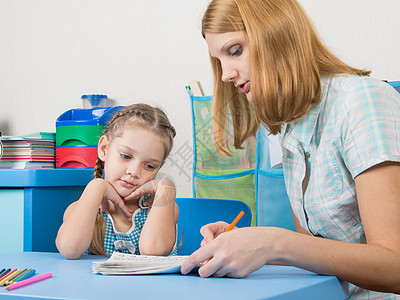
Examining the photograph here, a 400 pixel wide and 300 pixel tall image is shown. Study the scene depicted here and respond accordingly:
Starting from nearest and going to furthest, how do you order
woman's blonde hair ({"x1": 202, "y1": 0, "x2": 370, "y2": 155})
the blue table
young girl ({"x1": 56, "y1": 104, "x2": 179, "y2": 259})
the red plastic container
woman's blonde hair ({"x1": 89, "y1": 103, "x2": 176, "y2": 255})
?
1. the blue table
2. woman's blonde hair ({"x1": 202, "y1": 0, "x2": 370, "y2": 155})
3. young girl ({"x1": 56, "y1": 104, "x2": 179, "y2": 259})
4. woman's blonde hair ({"x1": 89, "y1": 103, "x2": 176, "y2": 255})
5. the red plastic container

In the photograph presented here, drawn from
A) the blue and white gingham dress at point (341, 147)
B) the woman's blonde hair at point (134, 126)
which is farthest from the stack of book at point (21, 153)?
the blue and white gingham dress at point (341, 147)

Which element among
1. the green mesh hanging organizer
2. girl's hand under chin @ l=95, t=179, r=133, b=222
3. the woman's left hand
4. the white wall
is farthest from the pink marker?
the white wall

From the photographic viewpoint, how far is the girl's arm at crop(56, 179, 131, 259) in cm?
98

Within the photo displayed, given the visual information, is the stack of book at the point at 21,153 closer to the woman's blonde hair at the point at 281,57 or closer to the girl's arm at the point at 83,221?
the girl's arm at the point at 83,221

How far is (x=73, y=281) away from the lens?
67 cm

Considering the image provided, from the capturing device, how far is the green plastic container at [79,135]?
177 centimetres

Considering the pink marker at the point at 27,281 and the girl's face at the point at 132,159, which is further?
the girl's face at the point at 132,159

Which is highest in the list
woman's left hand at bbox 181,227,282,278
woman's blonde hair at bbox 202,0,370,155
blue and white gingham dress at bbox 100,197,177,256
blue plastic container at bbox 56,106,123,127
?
woman's blonde hair at bbox 202,0,370,155

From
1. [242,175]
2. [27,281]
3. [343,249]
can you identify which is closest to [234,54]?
[343,249]

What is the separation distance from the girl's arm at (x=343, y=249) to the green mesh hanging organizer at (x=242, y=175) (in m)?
0.80

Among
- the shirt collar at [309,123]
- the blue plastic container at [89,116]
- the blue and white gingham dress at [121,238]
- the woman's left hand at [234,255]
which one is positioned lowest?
the blue and white gingham dress at [121,238]

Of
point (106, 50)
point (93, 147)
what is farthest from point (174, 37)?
point (93, 147)

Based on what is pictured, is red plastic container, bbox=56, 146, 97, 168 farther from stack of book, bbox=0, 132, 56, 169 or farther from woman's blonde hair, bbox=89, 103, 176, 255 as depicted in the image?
woman's blonde hair, bbox=89, 103, 176, 255

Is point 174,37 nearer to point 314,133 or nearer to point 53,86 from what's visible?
point 53,86
